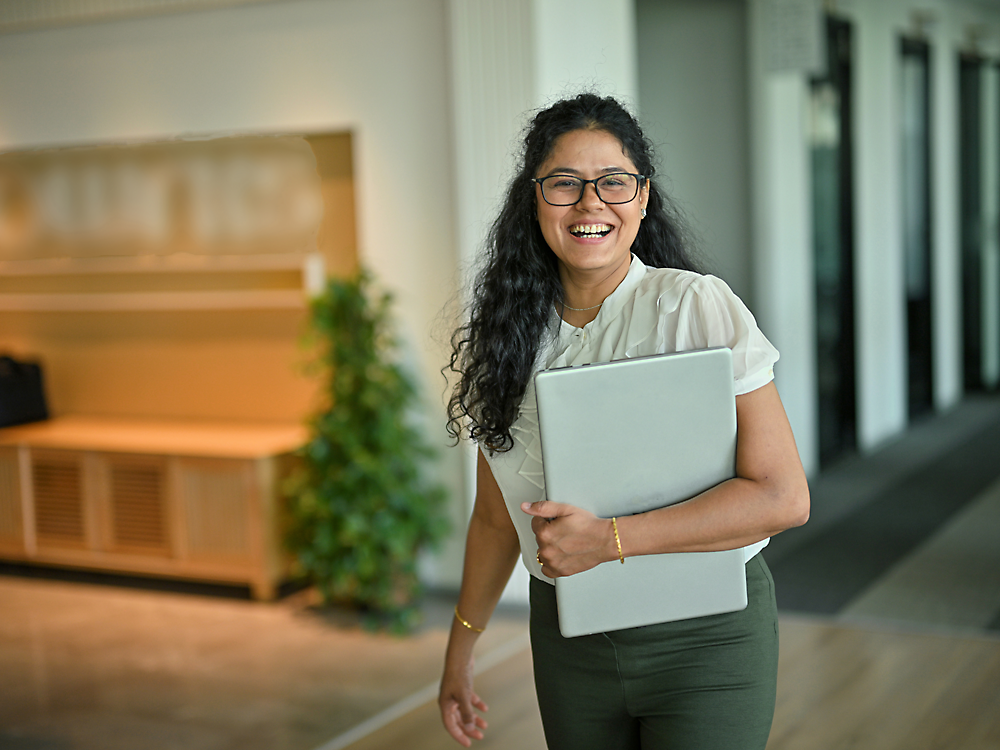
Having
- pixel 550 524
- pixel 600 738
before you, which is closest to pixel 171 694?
pixel 600 738

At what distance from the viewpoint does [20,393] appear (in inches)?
211

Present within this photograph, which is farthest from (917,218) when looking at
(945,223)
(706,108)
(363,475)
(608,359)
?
(608,359)

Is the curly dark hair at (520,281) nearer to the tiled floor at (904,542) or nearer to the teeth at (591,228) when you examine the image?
the teeth at (591,228)

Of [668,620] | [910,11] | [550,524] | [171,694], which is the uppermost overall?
[910,11]

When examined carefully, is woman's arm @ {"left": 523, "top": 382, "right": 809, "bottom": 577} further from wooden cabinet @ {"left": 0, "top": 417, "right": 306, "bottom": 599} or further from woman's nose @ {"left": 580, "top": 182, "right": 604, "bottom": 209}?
wooden cabinet @ {"left": 0, "top": 417, "right": 306, "bottom": 599}

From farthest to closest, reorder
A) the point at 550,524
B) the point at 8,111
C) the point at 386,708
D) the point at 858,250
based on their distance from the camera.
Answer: the point at 858,250
the point at 8,111
the point at 386,708
the point at 550,524

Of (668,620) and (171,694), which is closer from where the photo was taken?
(668,620)

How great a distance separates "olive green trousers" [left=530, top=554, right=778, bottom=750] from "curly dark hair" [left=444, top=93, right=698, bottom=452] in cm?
32

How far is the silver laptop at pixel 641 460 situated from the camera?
124 cm

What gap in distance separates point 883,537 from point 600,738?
404cm

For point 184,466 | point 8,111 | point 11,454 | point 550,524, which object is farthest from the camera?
point 8,111

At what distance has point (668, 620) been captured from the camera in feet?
4.38

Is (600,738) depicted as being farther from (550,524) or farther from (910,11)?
(910,11)

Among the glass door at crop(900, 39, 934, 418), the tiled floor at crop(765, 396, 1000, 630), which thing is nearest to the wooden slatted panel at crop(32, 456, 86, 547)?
the tiled floor at crop(765, 396, 1000, 630)
